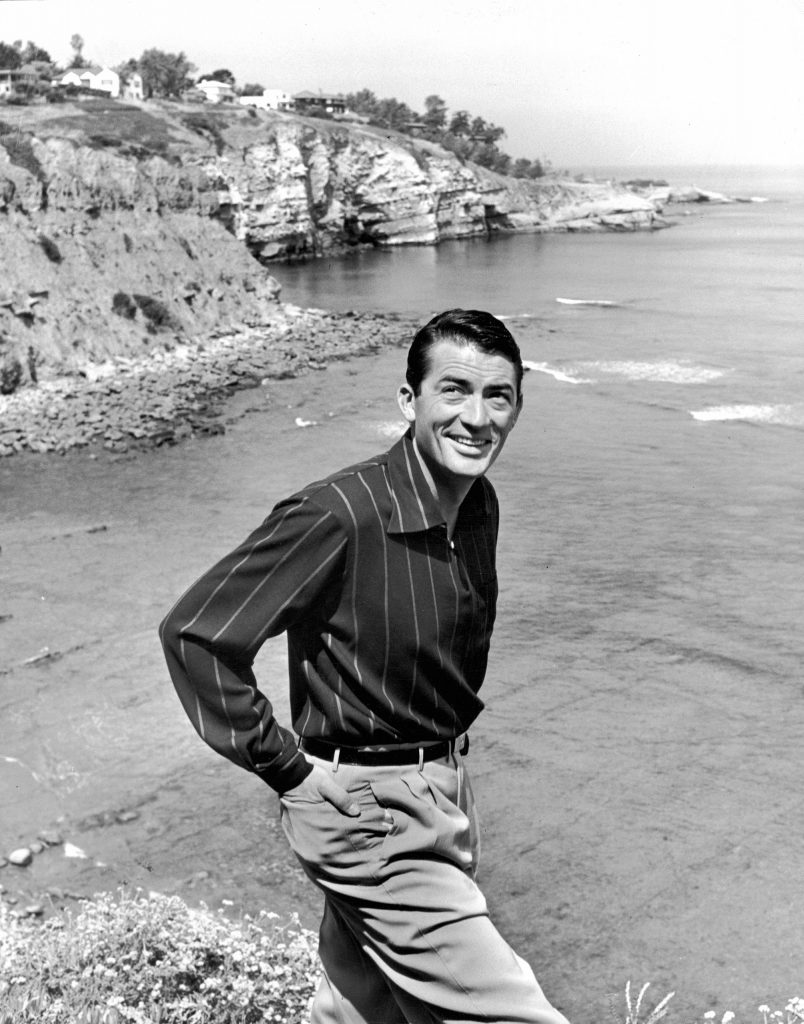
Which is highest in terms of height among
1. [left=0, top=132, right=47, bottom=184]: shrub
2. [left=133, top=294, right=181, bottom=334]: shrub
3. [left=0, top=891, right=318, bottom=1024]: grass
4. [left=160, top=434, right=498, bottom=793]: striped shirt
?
[left=0, top=132, right=47, bottom=184]: shrub

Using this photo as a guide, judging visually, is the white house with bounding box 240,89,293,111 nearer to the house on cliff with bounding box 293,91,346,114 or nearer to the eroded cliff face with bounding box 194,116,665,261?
the house on cliff with bounding box 293,91,346,114

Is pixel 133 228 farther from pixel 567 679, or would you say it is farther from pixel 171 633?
pixel 171 633

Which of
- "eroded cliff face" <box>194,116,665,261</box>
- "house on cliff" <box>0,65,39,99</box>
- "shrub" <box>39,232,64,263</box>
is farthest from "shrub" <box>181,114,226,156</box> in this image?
"shrub" <box>39,232,64,263</box>

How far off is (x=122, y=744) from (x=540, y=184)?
12598cm

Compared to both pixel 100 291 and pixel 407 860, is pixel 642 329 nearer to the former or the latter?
pixel 100 291

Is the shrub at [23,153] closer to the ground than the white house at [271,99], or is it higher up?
closer to the ground

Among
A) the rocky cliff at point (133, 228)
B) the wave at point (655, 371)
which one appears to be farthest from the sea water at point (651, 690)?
the rocky cliff at point (133, 228)

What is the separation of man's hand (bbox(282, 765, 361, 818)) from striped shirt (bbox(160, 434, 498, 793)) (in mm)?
38

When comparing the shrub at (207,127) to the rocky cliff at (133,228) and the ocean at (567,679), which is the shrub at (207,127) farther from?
the ocean at (567,679)

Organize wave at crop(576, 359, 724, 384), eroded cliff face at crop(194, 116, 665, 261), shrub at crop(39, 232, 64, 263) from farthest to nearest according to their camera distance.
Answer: eroded cliff face at crop(194, 116, 665, 261) < wave at crop(576, 359, 724, 384) < shrub at crop(39, 232, 64, 263)

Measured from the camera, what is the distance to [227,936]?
634 centimetres

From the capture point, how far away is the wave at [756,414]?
3198cm

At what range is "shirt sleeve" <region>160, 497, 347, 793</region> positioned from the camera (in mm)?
3170

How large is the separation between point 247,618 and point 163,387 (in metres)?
31.9
